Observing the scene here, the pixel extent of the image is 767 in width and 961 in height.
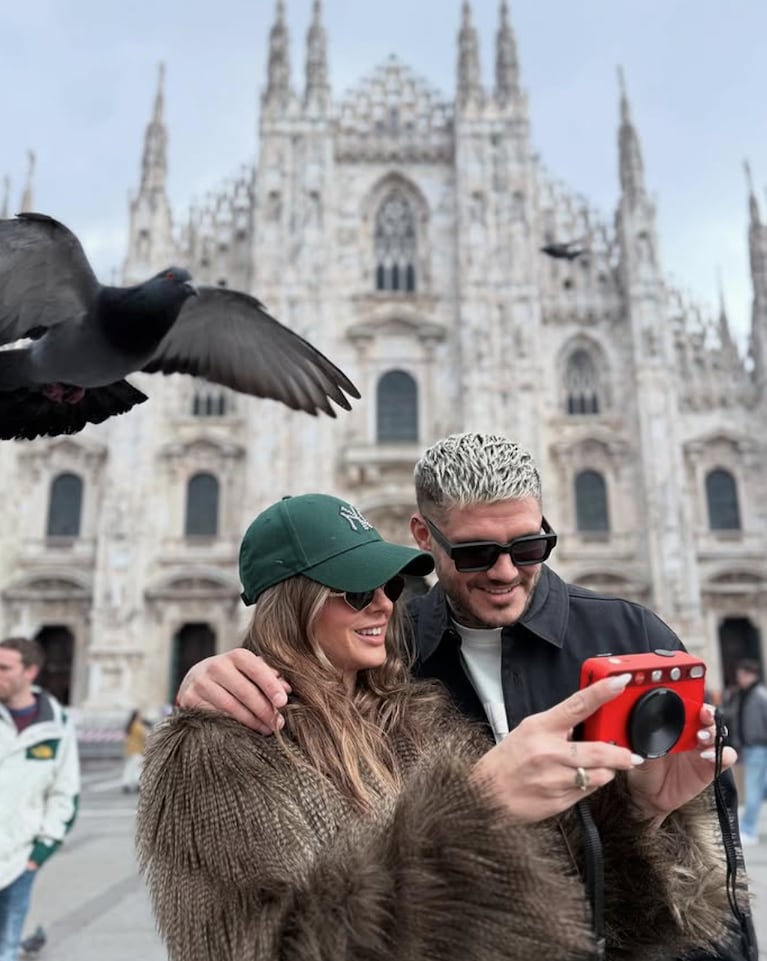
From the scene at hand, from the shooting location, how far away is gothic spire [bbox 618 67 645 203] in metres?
22.3

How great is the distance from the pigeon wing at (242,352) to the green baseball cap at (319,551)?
45 centimetres

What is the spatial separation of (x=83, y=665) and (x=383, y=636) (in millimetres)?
20701

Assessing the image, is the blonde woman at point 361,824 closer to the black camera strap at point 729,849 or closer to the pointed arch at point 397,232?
the black camera strap at point 729,849

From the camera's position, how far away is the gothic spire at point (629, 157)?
73.2 feet

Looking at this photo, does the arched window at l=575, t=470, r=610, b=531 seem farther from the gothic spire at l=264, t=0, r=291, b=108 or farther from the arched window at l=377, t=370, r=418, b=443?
the gothic spire at l=264, t=0, r=291, b=108

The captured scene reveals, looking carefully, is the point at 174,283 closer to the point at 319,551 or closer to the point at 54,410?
the point at 54,410

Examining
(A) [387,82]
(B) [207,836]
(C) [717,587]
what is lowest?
(B) [207,836]

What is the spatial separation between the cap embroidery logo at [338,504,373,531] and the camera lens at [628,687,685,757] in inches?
22.5

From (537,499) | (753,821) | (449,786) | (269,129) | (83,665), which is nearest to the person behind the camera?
(449,786)

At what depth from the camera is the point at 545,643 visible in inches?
65.4

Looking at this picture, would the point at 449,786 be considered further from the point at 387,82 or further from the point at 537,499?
the point at 387,82

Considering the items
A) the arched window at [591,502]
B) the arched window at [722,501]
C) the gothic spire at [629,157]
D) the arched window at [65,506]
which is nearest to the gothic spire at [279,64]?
the gothic spire at [629,157]

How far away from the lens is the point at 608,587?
68.3 feet

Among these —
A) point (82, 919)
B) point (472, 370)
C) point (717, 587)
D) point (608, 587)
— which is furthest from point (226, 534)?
point (82, 919)
